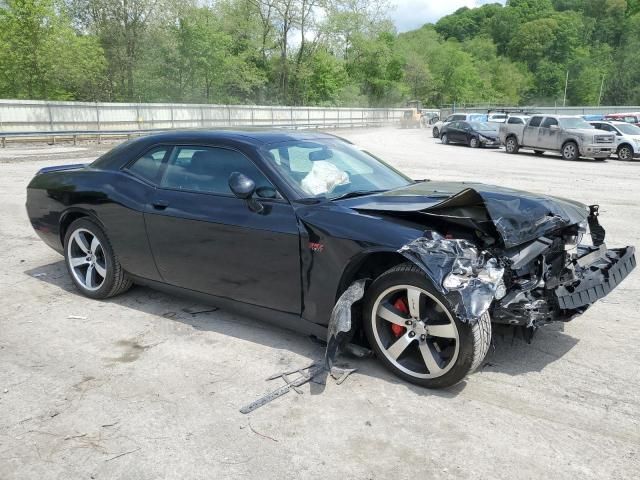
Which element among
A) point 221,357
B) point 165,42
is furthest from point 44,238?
point 165,42

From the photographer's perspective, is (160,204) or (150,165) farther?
(150,165)

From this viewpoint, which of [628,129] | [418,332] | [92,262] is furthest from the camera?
[628,129]

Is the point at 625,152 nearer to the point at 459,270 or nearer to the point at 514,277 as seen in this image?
the point at 514,277

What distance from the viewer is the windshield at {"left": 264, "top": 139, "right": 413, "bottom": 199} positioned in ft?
13.1

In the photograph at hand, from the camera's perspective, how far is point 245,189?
3.83 meters

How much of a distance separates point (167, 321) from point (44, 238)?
1904 millimetres

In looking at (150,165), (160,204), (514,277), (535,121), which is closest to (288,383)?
(514,277)

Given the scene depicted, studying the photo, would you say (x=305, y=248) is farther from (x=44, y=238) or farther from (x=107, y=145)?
(x=107, y=145)

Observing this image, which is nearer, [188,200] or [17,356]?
[17,356]

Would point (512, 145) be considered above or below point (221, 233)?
below

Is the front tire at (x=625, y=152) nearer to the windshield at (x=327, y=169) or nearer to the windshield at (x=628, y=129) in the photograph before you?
the windshield at (x=628, y=129)

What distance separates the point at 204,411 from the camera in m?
3.19

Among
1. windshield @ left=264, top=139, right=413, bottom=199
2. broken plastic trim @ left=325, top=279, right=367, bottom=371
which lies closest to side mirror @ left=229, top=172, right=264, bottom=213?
windshield @ left=264, top=139, right=413, bottom=199

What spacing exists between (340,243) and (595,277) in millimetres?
1752
